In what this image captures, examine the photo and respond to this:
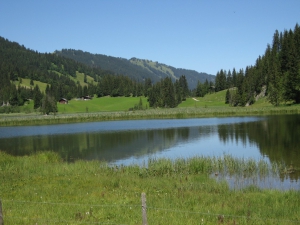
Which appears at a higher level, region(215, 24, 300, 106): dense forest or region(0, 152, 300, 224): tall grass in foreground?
region(215, 24, 300, 106): dense forest

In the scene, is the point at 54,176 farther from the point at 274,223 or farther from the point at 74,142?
the point at 74,142

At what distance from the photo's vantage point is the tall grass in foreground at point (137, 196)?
1056 centimetres

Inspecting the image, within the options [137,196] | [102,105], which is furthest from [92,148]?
[102,105]

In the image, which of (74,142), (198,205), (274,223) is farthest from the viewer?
(74,142)

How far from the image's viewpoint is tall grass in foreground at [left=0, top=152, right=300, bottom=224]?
1056cm

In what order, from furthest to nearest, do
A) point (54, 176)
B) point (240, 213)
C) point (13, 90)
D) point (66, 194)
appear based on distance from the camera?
point (13, 90)
point (54, 176)
point (66, 194)
point (240, 213)

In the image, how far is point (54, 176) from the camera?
19.0 m

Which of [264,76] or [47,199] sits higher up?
[264,76]

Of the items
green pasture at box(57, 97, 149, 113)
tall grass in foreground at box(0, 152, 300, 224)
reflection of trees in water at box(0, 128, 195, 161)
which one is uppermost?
green pasture at box(57, 97, 149, 113)

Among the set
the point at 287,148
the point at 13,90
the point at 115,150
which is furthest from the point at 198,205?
the point at 13,90

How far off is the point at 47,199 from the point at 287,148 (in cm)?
2440

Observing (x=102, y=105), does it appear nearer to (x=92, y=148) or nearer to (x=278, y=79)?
(x=278, y=79)

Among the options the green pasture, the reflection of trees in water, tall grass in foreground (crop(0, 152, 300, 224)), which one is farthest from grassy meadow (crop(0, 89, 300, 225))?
the green pasture

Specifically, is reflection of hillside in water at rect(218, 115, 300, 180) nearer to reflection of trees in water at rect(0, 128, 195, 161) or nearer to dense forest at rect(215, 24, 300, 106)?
reflection of trees in water at rect(0, 128, 195, 161)
